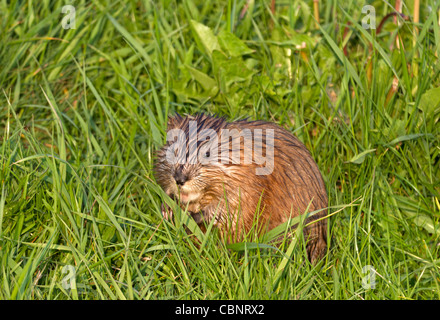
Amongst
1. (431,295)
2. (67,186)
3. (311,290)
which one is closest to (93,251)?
(67,186)

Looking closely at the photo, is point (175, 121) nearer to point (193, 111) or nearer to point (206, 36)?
point (193, 111)

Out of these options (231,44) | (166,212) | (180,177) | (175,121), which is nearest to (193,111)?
(231,44)

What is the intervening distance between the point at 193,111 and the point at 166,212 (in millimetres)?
1157

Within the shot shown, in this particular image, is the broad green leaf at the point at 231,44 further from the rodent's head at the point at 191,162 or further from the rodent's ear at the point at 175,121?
the rodent's head at the point at 191,162

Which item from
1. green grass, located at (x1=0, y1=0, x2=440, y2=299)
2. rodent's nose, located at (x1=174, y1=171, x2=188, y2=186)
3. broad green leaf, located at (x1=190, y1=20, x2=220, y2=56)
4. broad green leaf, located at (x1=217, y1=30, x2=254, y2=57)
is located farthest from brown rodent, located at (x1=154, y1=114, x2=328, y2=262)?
broad green leaf, located at (x1=190, y1=20, x2=220, y2=56)

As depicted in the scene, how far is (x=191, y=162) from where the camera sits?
3180 mm

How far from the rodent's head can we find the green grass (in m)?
0.12

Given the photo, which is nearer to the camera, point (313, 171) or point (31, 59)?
point (313, 171)

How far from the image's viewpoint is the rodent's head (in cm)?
318

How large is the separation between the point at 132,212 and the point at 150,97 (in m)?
1.05

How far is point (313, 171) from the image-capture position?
3490 millimetres

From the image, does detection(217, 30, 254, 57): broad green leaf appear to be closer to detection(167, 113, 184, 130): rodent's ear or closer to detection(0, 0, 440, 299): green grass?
detection(0, 0, 440, 299): green grass
